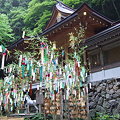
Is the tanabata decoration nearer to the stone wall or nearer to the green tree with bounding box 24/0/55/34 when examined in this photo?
the stone wall

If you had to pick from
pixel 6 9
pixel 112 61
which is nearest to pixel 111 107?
pixel 112 61

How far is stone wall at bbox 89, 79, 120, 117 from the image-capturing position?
860 centimetres

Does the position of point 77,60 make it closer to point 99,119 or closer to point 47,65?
point 47,65

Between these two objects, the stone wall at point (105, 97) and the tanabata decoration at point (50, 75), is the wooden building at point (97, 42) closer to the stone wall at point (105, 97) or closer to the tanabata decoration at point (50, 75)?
the stone wall at point (105, 97)

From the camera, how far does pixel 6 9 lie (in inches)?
1138

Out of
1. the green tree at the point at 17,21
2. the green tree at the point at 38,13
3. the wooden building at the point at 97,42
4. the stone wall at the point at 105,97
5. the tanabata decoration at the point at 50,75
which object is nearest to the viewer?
the tanabata decoration at the point at 50,75

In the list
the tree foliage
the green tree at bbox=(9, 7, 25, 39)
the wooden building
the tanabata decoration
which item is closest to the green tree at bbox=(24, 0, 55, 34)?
the tree foliage

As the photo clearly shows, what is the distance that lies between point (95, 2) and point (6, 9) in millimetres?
15012

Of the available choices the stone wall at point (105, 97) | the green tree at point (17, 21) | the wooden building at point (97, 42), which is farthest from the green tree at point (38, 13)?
the stone wall at point (105, 97)

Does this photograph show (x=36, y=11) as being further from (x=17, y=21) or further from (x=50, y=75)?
(x=50, y=75)

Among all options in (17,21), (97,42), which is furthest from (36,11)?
(97,42)

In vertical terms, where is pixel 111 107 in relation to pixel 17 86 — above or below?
below

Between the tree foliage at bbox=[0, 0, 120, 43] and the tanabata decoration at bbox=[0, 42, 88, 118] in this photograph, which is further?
the tree foliage at bbox=[0, 0, 120, 43]

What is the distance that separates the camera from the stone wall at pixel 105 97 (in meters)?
8.60
